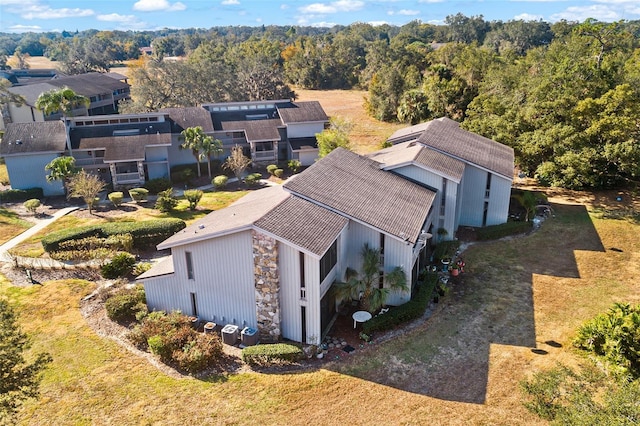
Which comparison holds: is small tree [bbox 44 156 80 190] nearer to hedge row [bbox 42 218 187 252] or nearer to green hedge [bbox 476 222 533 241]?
hedge row [bbox 42 218 187 252]

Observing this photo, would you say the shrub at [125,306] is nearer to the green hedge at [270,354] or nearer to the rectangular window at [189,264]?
the rectangular window at [189,264]

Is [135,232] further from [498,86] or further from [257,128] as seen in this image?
[498,86]

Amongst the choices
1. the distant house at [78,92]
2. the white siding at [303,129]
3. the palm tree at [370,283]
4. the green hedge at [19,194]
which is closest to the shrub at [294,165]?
the white siding at [303,129]

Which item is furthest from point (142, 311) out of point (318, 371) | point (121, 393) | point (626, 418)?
point (626, 418)

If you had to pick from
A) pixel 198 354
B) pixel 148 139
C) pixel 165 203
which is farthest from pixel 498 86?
pixel 198 354

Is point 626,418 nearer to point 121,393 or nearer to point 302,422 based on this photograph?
point 302,422

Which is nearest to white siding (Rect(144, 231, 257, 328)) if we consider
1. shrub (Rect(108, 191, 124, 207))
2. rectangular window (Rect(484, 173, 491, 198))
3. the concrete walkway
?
the concrete walkway
